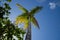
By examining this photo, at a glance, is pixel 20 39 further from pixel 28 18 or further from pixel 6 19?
pixel 28 18

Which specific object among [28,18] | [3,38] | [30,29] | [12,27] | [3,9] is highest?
[28,18]

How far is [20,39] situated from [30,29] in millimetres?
9946

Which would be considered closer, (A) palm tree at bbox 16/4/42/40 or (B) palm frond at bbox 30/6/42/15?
(A) palm tree at bbox 16/4/42/40

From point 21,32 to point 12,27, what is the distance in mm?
1234

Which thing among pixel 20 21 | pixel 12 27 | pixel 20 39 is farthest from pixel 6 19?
pixel 20 21

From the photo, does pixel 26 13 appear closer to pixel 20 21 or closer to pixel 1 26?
pixel 20 21

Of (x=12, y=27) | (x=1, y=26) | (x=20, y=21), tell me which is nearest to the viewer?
(x=1, y=26)

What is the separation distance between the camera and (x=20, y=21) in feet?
92.4

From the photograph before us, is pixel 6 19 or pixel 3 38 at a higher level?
pixel 6 19

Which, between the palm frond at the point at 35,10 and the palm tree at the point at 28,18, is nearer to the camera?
the palm tree at the point at 28,18

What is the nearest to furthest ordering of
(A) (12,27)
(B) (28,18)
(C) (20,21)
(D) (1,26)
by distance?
(D) (1,26)
(A) (12,27)
(C) (20,21)
(B) (28,18)

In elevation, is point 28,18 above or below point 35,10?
below

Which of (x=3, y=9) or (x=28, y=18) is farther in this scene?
(x=28, y=18)

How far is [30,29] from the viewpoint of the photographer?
2828cm
